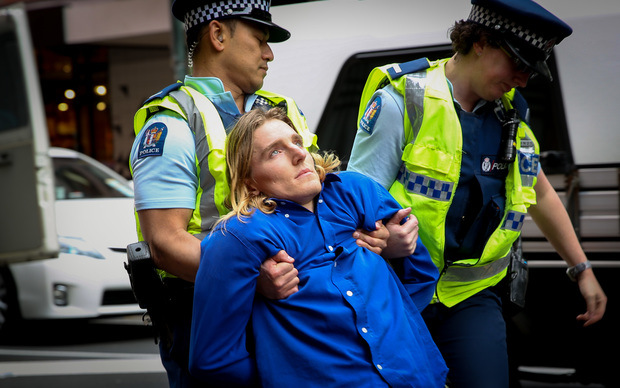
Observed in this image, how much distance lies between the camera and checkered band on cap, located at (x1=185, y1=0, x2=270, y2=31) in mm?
2314

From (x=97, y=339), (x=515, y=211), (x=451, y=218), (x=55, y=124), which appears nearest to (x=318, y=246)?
(x=451, y=218)

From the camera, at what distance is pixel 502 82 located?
2479 mm

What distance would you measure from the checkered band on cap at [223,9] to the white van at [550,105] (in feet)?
4.73

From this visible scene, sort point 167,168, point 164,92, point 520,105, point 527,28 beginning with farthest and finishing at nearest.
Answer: point 520,105 → point 527,28 → point 164,92 → point 167,168

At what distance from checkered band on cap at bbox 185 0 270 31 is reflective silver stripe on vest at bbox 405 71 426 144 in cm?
53

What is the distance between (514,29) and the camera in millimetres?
2416

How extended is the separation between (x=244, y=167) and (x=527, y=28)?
3.50ft

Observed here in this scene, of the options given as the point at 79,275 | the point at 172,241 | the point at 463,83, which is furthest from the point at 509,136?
the point at 79,275

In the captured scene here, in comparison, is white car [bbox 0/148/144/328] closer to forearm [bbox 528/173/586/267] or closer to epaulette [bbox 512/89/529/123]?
forearm [bbox 528/173/586/267]

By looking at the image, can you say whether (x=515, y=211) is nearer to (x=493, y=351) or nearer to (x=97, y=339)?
(x=493, y=351)

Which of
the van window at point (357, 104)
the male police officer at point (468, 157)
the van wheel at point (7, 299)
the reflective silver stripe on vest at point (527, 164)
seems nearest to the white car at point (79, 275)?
the van wheel at point (7, 299)

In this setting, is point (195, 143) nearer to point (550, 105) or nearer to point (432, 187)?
point (432, 187)

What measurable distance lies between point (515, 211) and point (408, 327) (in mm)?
788

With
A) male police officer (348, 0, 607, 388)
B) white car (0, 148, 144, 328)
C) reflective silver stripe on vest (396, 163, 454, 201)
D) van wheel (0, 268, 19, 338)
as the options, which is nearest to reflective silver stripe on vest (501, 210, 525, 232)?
male police officer (348, 0, 607, 388)
